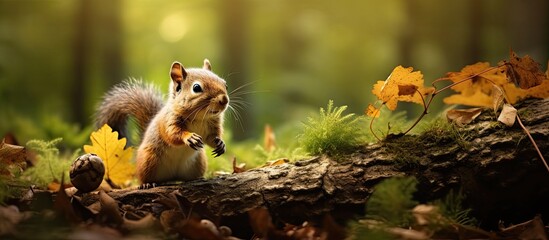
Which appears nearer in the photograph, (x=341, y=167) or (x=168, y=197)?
(x=168, y=197)

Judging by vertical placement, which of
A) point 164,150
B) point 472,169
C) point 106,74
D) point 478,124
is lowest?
point 472,169

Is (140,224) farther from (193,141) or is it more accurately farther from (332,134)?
(332,134)

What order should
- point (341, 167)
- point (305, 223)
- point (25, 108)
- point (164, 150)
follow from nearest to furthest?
1. point (305, 223)
2. point (341, 167)
3. point (164, 150)
4. point (25, 108)

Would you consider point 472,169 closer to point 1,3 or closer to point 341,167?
point 341,167

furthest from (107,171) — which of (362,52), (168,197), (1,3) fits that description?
(362,52)

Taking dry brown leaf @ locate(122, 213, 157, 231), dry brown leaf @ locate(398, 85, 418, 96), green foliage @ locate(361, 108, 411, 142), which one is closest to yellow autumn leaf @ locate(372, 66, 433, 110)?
dry brown leaf @ locate(398, 85, 418, 96)

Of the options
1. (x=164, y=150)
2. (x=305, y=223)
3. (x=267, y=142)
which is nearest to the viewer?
(x=305, y=223)
